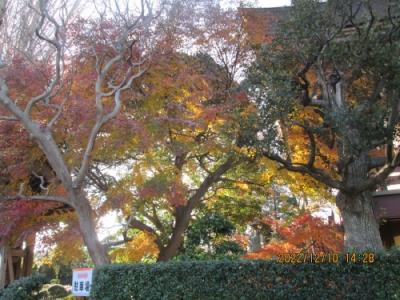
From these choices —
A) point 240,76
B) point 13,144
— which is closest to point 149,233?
point 13,144

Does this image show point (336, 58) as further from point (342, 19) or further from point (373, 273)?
point (373, 273)

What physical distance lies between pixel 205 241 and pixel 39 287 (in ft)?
19.7

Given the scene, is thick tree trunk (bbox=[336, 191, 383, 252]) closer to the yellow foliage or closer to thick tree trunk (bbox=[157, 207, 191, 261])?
thick tree trunk (bbox=[157, 207, 191, 261])

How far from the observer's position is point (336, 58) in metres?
8.30

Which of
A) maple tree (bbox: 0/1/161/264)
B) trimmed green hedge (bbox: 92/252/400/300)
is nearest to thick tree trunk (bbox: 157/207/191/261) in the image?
maple tree (bbox: 0/1/161/264)

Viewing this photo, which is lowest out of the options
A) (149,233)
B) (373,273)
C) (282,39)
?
(373,273)

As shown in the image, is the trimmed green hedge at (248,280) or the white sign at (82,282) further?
the white sign at (82,282)
